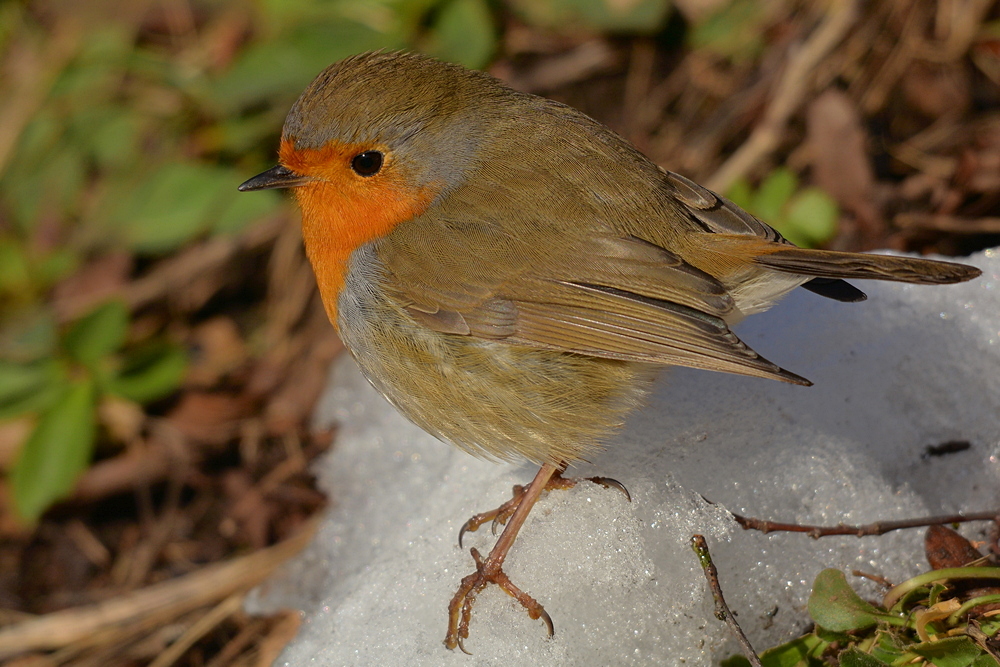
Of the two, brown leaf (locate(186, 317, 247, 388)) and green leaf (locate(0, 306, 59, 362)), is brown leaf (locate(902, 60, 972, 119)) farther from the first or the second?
green leaf (locate(0, 306, 59, 362))

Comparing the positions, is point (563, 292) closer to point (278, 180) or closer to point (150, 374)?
point (278, 180)

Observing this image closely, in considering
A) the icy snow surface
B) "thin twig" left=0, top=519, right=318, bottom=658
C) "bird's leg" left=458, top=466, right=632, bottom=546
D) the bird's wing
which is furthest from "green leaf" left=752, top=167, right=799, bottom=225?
"thin twig" left=0, top=519, right=318, bottom=658

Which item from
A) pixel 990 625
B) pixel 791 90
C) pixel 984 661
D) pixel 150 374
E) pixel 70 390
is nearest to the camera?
pixel 984 661

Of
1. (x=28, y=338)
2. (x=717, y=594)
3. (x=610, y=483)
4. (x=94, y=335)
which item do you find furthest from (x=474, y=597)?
(x=28, y=338)

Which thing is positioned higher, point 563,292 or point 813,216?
point 563,292

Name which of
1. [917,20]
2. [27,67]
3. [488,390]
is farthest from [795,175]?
[27,67]
